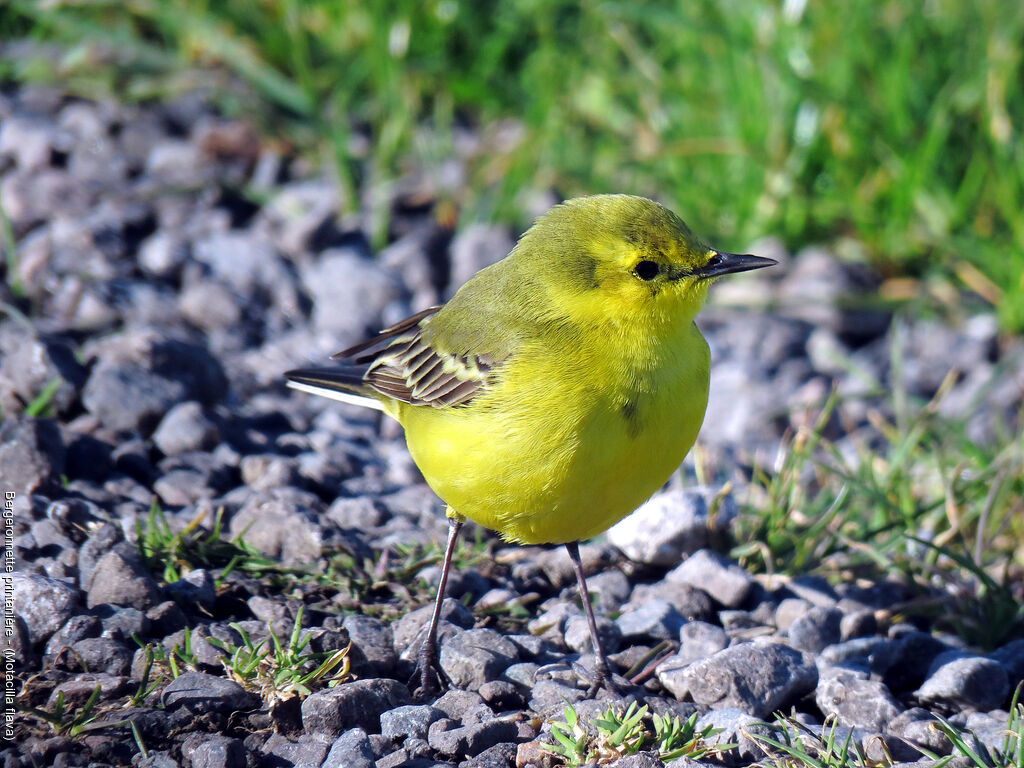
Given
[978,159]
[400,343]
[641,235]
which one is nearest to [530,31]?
[978,159]

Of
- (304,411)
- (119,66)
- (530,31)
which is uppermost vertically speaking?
(530,31)

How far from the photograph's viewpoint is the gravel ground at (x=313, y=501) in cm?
373

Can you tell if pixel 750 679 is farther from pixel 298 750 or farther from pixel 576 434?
pixel 298 750

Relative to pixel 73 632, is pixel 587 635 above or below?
below

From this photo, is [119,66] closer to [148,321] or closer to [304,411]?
[148,321]

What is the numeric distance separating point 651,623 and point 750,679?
2.14 feet

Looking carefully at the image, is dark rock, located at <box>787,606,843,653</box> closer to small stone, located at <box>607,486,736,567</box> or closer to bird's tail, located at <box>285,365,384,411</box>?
small stone, located at <box>607,486,736,567</box>

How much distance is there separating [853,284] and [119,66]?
17.5ft

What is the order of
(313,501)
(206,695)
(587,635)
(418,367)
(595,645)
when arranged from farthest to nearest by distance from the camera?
(313,501) < (418,367) < (587,635) < (595,645) < (206,695)

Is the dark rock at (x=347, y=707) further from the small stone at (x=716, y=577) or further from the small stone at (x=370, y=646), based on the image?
the small stone at (x=716, y=577)

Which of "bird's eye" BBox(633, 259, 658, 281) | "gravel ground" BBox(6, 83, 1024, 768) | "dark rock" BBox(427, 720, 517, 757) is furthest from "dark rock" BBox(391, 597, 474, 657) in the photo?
"bird's eye" BBox(633, 259, 658, 281)

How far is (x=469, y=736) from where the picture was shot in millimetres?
3590

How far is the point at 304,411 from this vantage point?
626 centimetres

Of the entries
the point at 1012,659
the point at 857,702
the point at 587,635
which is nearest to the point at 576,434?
the point at 587,635
